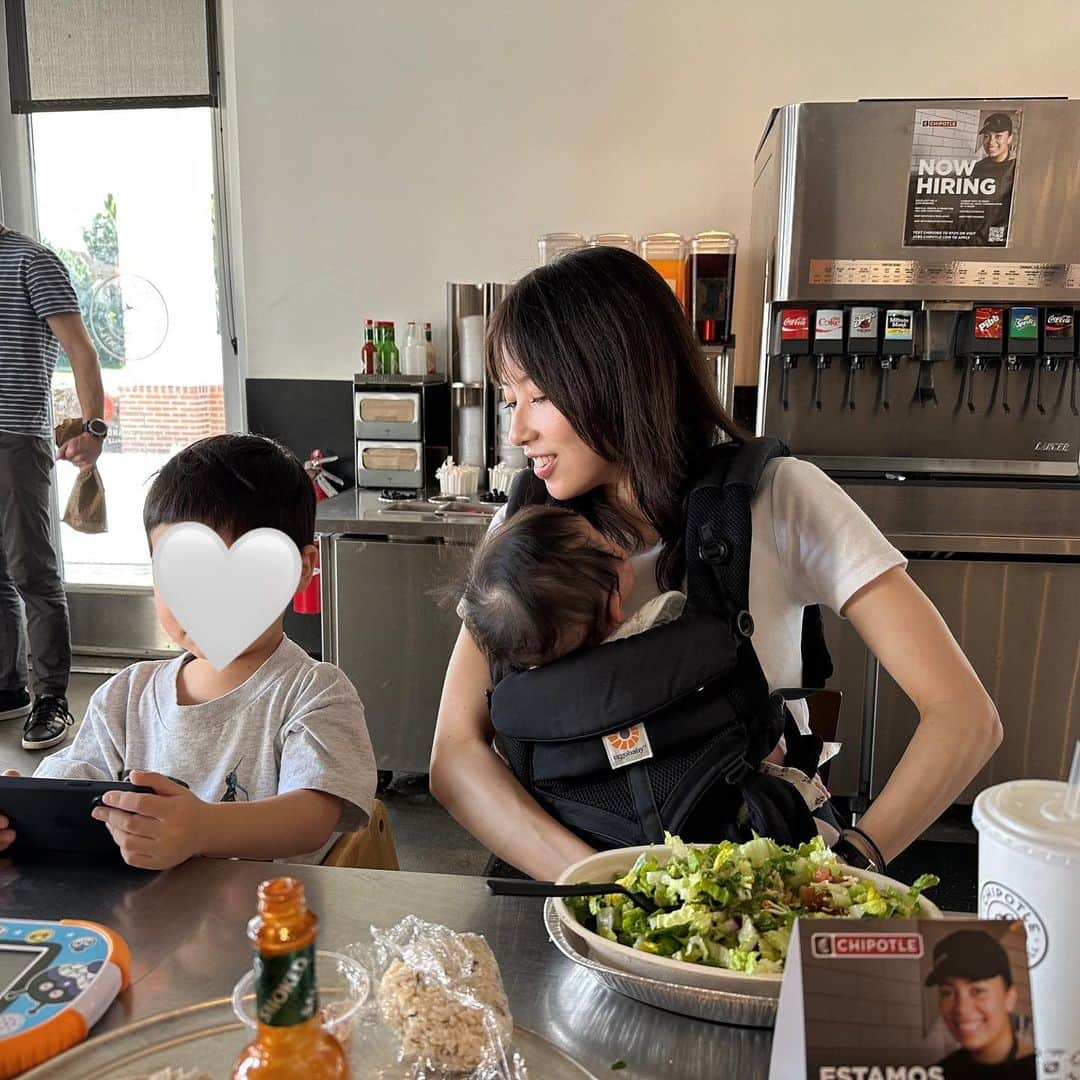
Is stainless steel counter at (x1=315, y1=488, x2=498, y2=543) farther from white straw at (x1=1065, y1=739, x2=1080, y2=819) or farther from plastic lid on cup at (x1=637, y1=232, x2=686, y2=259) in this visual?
white straw at (x1=1065, y1=739, x2=1080, y2=819)

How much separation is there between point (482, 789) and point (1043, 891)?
82 cm

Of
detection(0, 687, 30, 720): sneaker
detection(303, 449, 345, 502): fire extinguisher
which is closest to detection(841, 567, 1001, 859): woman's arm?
detection(303, 449, 345, 502): fire extinguisher

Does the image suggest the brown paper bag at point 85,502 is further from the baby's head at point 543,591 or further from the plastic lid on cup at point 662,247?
the baby's head at point 543,591

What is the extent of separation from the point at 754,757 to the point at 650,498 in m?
0.41

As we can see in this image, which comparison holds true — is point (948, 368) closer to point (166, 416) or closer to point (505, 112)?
point (505, 112)

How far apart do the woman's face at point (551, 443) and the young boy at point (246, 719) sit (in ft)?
1.08

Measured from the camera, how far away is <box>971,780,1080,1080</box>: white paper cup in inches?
20.9

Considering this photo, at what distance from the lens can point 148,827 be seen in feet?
3.04

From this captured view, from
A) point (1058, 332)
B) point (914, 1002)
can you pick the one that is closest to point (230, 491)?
point (914, 1002)

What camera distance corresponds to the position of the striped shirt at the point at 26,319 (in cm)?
319

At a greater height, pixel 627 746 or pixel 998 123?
pixel 998 123

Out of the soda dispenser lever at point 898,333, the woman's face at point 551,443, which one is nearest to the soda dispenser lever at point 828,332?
the soda dispenser lever at point 898,333

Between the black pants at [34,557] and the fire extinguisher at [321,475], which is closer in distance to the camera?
the black pants at [34,557]

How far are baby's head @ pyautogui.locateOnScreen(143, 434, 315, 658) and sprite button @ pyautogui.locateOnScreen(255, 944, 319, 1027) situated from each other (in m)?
0.73
